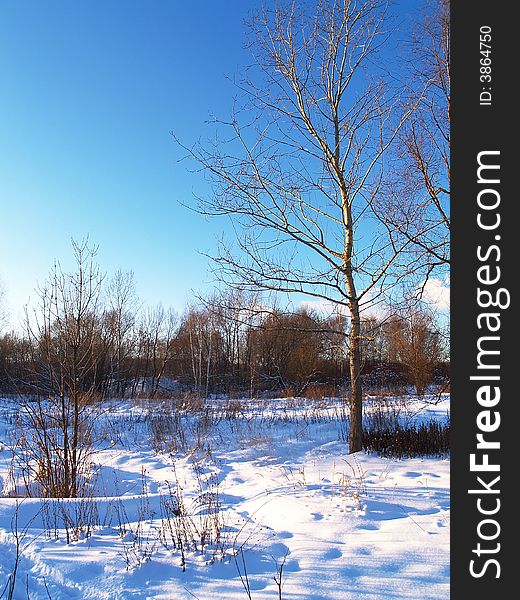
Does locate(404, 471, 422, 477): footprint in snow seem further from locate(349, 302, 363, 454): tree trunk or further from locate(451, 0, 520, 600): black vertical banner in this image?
locate(451, 0, 520, 600): black vertical banner

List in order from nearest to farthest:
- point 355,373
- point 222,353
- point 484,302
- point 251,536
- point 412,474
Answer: point 484,302 → point 251,536 → point 412,474 → point 355,373 → point 222,353

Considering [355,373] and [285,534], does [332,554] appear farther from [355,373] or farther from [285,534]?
[355,373]

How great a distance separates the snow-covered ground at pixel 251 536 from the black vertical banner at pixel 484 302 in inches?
48.4

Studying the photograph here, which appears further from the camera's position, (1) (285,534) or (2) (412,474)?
(2) (412,474)

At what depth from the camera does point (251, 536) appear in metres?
3.87

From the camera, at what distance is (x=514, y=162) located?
1.76 metres

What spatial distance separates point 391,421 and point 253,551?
28.3 ft

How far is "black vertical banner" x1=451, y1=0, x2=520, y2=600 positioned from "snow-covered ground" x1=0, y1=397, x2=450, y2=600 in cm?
123

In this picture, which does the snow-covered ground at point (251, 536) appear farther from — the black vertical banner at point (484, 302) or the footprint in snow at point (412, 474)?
the black vertical banner at point (484, 302)

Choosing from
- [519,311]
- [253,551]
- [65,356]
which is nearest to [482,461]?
[519,311]

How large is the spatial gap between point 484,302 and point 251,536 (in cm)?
312

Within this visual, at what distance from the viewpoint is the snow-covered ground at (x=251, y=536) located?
2.84m

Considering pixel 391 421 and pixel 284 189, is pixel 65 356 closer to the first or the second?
pixel 284 189

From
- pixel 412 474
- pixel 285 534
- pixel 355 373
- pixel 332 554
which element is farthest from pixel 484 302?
pixel 355 373
